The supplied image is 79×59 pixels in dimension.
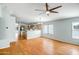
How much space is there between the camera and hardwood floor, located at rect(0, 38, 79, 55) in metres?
2.03

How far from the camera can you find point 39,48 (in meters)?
2.10

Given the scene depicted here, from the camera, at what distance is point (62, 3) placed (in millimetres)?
1999

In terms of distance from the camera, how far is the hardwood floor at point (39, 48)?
2025 millimetres

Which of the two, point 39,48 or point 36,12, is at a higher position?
point 36,12

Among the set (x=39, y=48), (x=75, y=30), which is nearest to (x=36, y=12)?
(x=39, y=48)

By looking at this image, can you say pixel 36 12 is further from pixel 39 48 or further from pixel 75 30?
pixel 75 30

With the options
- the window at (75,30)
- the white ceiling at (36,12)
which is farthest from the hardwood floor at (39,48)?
the white ceiling at (36,12)

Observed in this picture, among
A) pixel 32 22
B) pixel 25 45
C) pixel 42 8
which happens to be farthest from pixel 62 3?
pixel 25 45

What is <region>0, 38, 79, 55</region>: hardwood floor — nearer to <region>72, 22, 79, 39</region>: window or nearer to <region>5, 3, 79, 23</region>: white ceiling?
<region>72, 22, 79, 39</region>: window

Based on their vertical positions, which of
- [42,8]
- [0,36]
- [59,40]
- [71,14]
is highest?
[42,8]

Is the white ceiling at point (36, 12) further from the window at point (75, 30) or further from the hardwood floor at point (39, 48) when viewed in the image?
the hardwood floor at point (39, 48)

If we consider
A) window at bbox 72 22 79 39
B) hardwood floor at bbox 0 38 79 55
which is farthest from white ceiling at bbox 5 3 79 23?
hardwood floor at bbox 0 38 79 55

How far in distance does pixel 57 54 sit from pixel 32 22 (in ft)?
2.97
